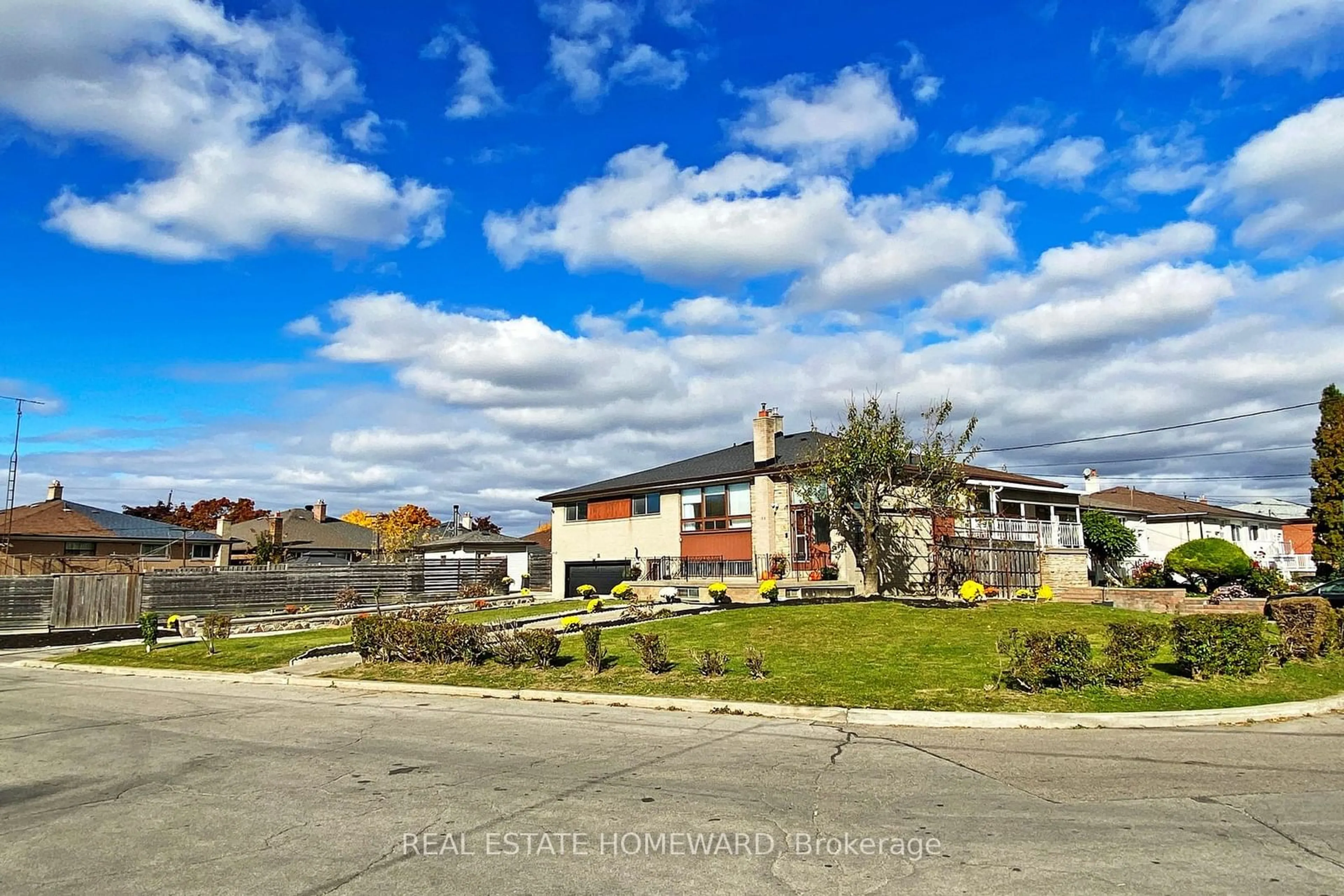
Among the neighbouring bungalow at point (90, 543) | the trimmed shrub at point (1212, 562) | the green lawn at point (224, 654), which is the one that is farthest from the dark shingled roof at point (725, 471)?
the neighbouring bungalow at point (90, 543)

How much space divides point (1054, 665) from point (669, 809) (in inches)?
280

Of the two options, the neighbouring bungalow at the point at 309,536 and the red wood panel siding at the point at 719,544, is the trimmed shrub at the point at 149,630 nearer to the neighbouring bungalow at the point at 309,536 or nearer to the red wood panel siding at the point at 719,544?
the red wood panel siding at the point at 719,544

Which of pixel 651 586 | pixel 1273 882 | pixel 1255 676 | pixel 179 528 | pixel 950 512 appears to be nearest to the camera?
pixel 1273 882

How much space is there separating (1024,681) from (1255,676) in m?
3.87

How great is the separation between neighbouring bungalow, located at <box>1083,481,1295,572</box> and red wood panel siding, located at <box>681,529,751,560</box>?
20.5 metres

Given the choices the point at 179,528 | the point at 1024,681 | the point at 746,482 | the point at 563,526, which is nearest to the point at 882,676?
the point at 1024,681

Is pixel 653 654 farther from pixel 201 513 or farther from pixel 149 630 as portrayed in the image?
pixel 201 513

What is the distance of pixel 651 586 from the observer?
104ft

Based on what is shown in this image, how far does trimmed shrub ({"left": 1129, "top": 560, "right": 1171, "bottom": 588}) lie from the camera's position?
36.0 m

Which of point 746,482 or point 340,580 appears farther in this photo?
point 340,580

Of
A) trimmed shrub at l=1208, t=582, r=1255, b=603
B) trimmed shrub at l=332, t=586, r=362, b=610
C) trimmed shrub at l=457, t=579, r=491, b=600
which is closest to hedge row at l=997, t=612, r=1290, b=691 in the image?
trimmed shrub at l=1208, t=582, r=1255, b=603

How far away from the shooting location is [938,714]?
1095 cm

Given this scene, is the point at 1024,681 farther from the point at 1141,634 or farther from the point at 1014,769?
the point at 1014,769

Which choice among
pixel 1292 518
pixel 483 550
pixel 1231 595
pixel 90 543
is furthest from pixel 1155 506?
pixel 90 543
